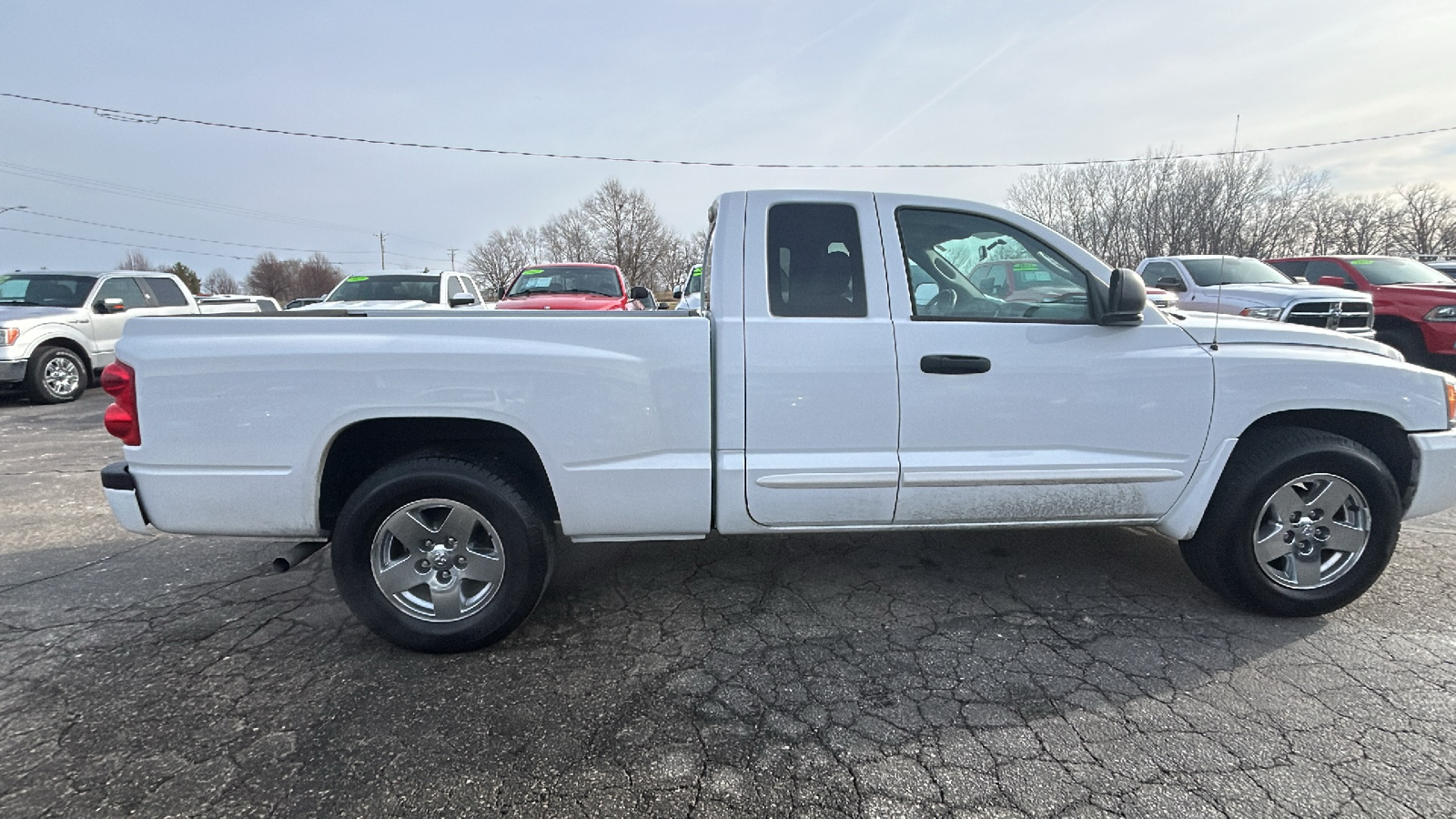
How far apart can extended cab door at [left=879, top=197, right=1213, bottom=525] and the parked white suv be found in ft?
35.2

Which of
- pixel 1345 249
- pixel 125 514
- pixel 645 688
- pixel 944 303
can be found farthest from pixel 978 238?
pixel 1345 249

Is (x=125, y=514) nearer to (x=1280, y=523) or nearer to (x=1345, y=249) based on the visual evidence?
(x=1280, y=523)

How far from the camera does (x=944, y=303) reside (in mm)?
3031

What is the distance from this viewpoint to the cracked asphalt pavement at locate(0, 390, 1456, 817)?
2074mm

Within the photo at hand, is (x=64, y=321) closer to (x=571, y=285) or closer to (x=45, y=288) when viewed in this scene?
(x=45, y=288)

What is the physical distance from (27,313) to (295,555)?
35.2ft

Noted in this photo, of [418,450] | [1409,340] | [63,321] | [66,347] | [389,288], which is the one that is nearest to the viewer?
[418,450]

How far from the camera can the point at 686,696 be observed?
2.56 m

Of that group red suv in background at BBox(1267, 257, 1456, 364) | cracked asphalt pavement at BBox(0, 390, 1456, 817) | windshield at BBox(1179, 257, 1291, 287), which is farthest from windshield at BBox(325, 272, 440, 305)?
red suv in background at BBox(1267, 257, 1456, 364)

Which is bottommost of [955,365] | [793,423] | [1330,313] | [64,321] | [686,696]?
[686,696]

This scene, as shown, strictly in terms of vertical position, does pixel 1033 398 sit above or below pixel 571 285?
below

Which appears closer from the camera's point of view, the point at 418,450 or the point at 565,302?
the point at 418,450

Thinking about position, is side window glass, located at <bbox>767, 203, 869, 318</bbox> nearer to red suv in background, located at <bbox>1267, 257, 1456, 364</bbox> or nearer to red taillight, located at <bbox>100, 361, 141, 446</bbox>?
red taillight, located at <bbox>100, 361, 141, 446</bbox>

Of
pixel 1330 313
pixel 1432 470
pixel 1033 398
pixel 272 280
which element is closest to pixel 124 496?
pixel 1033 398
